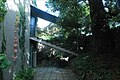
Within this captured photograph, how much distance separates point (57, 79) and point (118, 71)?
13.8ft

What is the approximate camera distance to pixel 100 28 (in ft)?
44.8

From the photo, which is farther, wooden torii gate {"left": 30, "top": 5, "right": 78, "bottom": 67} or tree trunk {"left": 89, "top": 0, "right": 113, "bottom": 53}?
wooden torii gate {"left": 30, "top": 5, "right": 78, "bottom": 67}

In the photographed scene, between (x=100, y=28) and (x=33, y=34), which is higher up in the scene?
(x=100, y=28)

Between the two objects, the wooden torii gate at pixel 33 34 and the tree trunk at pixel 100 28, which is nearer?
the tree trunk at pixel 100 28

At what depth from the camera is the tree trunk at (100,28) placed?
44.5 feet

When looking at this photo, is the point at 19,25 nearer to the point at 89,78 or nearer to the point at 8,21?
the point at 8,21

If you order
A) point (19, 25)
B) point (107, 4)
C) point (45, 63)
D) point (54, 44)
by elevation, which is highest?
point (107, 4)

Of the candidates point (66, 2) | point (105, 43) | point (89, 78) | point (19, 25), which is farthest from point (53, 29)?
point (89, 78)

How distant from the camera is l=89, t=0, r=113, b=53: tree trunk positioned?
13.6 meters

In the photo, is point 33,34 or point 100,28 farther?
point 33,34

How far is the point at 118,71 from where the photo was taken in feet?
30.8

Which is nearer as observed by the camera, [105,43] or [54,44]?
[105,43]

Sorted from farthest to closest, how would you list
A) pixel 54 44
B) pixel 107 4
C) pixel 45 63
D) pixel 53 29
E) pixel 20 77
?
1. pixel 53 29
2. pixel 45 63
3. pixel 54 44
4. pixel 107 4
5. pixel 20 77

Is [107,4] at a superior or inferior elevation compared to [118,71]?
superior
